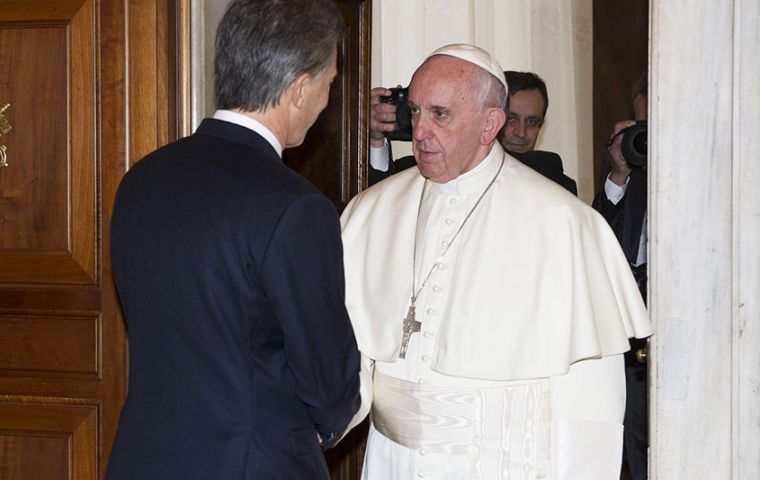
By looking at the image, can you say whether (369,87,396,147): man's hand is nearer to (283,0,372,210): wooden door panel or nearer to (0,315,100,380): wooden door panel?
(283,0,372,210): wooden door panel

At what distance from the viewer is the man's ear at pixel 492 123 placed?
9.43 ft

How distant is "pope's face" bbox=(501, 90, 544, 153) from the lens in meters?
4.50

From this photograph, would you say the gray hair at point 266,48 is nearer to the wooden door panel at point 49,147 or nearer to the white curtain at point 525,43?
the wooden door panel at point 49,147

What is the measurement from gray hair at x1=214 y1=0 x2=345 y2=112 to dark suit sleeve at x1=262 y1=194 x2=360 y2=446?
277 mm

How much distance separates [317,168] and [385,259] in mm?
1172

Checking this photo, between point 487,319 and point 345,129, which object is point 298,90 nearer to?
point 487,319

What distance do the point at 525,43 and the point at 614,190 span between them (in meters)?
2.31

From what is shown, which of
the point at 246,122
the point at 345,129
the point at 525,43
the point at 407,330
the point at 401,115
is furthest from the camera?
the point at 525,43

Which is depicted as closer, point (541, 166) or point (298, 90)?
point (298, 90)

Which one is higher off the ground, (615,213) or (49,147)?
(49,147)

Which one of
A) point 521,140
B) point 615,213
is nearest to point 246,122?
point 615,213

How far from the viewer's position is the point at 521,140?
452cm

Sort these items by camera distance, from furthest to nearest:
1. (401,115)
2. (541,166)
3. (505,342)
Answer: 1. (541,166)
2. (401,115)
3. (505,342)

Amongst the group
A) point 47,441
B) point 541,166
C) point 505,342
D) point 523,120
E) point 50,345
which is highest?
point 523,120
